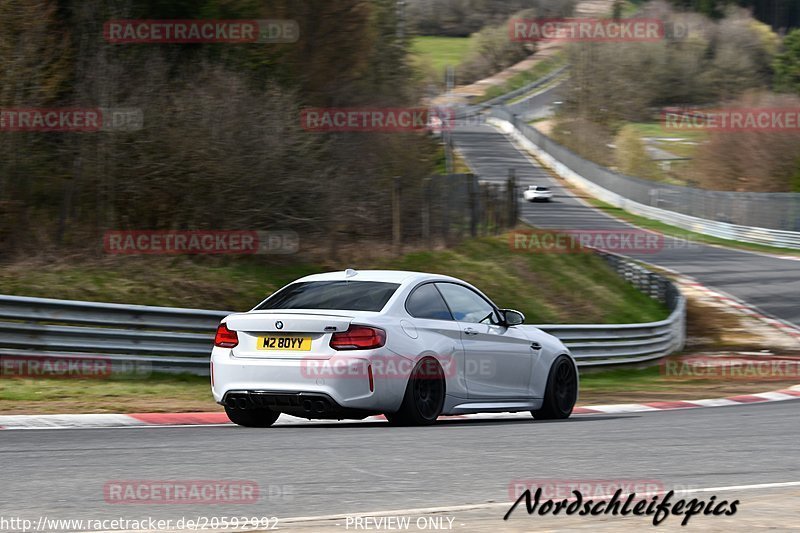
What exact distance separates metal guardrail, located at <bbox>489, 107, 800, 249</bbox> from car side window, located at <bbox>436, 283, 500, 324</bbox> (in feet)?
137

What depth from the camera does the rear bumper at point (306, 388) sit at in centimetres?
941

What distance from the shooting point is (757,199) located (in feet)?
176

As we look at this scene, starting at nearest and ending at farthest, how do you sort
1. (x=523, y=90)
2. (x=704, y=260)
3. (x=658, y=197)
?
(x=704, y=260), (x=658, y=197), (x=523, y=90)

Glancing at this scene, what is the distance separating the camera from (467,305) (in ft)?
36.2

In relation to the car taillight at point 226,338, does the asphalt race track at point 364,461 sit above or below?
below

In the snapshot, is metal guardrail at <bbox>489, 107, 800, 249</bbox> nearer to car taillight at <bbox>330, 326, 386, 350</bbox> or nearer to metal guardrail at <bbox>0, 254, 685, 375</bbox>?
metal guardrail at <bbox>0, 254, 685, 375</bbox>

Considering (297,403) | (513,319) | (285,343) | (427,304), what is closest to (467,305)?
(513,319)

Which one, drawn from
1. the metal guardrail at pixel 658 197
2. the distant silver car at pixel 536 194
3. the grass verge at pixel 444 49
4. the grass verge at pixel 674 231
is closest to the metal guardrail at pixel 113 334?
the grass verge at pixel 674 231

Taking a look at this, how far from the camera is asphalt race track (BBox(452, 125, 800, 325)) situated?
35688mm

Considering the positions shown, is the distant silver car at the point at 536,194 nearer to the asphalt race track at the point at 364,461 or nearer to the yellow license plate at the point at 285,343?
the asphalt race track at the point at 364,461

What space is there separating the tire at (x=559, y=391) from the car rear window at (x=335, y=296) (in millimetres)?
2410

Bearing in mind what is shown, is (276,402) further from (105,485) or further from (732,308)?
(732,308)

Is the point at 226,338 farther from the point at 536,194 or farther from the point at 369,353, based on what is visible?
the point at 536,194

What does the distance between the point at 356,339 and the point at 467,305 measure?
6.12ft
